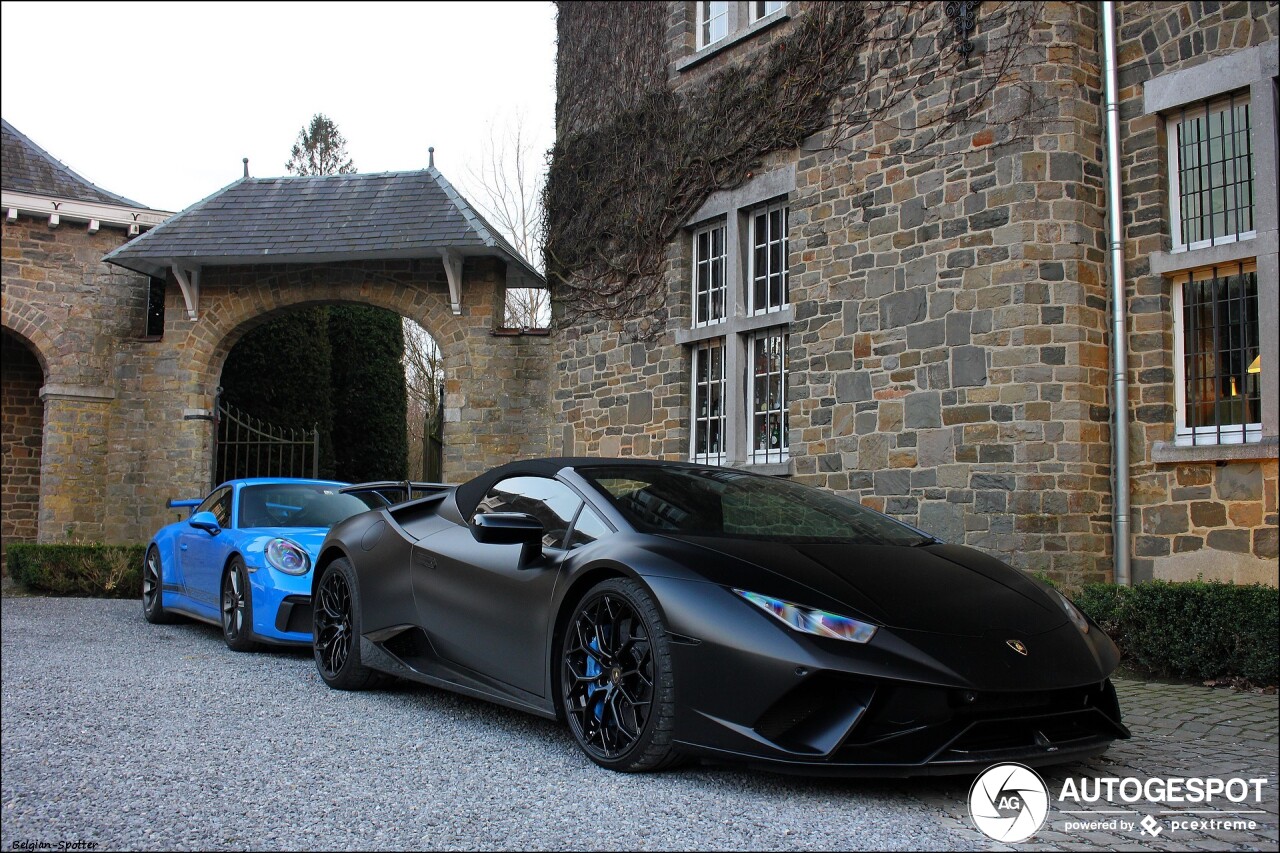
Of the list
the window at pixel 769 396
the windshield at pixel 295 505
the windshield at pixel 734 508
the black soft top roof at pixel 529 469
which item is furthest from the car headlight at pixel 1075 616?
the window at pixel 769 396

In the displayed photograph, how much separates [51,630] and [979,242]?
826 centimetres

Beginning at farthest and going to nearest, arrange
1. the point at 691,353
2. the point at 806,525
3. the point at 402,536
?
the point at 691,353, the point at 402,536, the point at 806,525

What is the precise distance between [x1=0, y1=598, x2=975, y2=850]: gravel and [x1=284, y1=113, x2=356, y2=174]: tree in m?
39.2

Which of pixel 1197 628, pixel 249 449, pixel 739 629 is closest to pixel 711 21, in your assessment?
pixel 1197 628

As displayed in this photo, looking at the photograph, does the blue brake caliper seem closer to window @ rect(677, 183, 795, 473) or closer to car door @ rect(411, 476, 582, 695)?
car door @ rect(411, 476, 582, 695)

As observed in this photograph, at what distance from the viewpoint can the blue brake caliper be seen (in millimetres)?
4160

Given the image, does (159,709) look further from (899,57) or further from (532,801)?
(899,57)

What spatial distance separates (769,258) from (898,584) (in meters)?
7.76

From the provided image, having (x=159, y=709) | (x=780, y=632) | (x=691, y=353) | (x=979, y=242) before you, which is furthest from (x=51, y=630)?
(x=979, y=242)

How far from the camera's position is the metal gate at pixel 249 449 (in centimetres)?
1514

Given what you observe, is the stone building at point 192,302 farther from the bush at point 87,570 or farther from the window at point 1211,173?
the window at point 1211,173

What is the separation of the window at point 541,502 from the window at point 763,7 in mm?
8039

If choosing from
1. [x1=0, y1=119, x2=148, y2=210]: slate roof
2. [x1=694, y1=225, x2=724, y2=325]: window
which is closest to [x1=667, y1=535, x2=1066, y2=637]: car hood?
[x1=694, y1=225, x2=724, y2=325]: window

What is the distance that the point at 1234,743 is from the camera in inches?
190
